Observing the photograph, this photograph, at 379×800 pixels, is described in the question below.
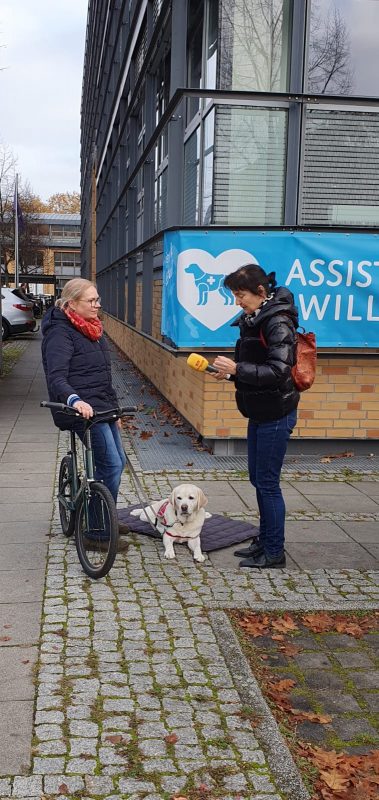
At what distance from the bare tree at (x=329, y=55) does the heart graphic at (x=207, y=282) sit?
6.59 feet

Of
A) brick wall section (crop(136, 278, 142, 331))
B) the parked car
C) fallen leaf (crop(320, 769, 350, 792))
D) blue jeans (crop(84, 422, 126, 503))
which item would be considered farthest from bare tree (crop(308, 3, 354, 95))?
the parked car

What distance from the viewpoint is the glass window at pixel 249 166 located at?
8.58m

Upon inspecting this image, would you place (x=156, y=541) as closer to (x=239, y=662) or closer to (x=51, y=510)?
(x=51, y=510)

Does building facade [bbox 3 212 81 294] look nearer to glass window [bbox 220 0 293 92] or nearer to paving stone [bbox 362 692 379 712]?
glass window [bbox 220 0 293 92]

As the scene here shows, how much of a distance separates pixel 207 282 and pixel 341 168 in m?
1.95

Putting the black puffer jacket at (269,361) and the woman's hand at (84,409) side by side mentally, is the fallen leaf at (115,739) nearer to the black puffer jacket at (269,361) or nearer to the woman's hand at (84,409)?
the woman's hand at (84,409)

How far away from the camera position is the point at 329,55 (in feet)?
28.5

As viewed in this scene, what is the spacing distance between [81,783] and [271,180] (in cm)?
688

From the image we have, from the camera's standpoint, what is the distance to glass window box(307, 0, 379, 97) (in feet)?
28.3

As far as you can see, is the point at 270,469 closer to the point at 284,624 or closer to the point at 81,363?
the point at 284,624

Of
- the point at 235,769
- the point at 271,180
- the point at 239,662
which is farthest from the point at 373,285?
the point at 235,769

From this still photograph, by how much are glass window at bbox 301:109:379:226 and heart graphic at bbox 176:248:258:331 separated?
0.99 m

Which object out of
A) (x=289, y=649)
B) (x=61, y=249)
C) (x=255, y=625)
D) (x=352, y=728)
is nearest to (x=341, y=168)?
(x=255, y=625)

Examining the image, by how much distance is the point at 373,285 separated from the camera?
8453mm
